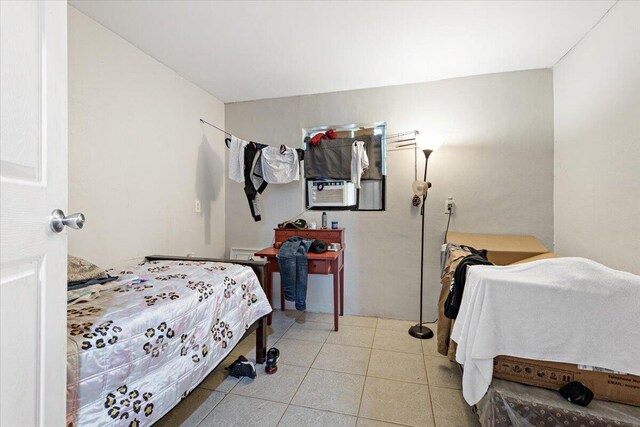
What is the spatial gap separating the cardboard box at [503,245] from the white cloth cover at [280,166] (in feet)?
5.66

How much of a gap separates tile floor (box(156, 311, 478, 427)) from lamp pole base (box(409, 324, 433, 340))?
0.22 feet

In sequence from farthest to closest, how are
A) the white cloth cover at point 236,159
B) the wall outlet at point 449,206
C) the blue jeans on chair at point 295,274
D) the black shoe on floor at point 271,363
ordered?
the white cloth cover at point 236,159 → the wall outlet at point 449,206 → the blue jeans on chair at point 295,274 → the black shoe on floor at point 271,363

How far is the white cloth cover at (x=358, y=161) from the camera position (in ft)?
9.11

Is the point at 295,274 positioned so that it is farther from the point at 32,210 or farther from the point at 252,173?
the point at 32,210

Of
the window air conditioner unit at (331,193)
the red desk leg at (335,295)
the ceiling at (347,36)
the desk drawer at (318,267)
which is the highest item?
the ceiling at (347,36)

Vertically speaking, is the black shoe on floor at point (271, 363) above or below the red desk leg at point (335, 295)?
below

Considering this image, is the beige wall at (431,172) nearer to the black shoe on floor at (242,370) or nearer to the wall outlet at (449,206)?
the wall outlet at (449,206)

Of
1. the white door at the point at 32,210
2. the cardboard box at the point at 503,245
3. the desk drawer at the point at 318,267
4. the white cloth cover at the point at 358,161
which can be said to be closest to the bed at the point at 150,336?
the white door at the point at 32,210

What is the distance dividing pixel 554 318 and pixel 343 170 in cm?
214

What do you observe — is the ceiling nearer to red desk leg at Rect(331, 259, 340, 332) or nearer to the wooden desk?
the wooden desk

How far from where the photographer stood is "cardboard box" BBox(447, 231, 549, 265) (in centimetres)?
221

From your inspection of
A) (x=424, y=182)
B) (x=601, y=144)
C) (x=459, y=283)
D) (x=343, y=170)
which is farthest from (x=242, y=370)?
(x=601, y=144)

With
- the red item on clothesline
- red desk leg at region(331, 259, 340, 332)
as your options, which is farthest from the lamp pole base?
the red item on clothesline

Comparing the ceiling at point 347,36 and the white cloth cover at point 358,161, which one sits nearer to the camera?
the ceiling at point 347,36
